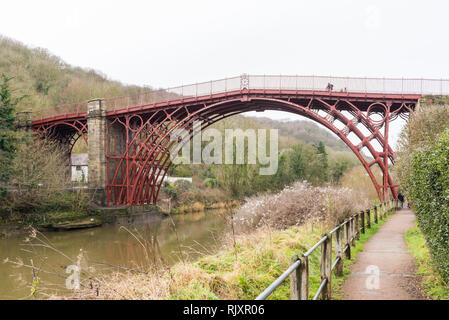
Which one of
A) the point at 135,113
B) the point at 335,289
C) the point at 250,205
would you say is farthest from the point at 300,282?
the point at 135,113

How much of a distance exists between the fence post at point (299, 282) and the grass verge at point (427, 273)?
1.93 m

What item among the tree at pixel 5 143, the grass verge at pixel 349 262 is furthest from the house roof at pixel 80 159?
the grass verge at pixel 349 262

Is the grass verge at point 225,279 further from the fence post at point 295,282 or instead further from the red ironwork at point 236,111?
the red ironwork at point 236,111

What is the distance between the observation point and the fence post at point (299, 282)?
9.62ft

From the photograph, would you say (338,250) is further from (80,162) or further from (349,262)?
(80,162)

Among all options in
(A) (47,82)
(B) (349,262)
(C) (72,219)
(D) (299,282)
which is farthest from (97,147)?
(A) (47,82)

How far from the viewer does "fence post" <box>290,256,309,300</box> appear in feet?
9.62

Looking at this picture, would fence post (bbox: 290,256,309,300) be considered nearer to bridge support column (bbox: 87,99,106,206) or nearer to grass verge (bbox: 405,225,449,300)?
grass verge (bbox: 405,225,449,300)

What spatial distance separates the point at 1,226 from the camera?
17.2 m

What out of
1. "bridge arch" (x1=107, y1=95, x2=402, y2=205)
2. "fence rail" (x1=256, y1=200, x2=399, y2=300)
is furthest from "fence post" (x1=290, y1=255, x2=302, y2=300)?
"bridge arch" (x1=107, y1=95, x2=402, y2=205)

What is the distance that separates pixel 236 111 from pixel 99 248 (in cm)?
1275
